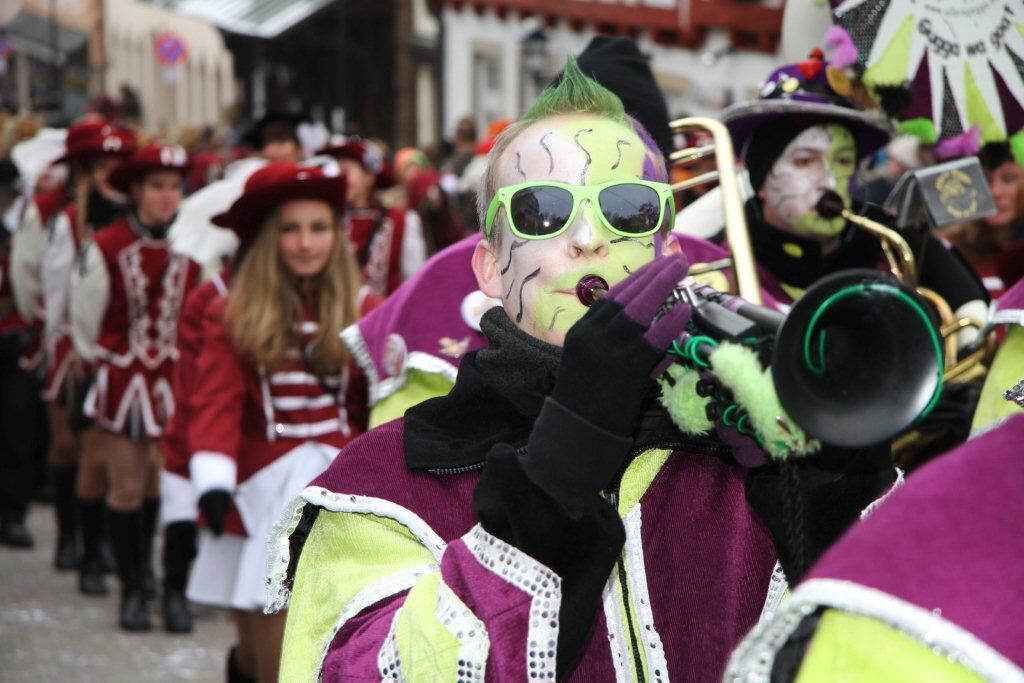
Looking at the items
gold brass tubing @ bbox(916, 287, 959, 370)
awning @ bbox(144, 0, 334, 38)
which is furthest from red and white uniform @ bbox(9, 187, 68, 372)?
awning @ bbox(144, 0, 334, 38)

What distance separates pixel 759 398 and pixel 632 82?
2118mm

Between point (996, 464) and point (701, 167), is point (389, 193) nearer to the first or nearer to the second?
point (701, 167)

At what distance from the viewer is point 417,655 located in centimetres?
190

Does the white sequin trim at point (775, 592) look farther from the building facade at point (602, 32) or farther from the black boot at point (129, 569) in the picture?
the building facade at point (602, 32)

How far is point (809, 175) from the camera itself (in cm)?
415

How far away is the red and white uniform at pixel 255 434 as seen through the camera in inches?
184

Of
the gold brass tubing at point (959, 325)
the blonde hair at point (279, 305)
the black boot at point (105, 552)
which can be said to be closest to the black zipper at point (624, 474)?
the gold brass tubing at point (959, 325)

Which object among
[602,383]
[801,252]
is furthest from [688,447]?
[801,252]

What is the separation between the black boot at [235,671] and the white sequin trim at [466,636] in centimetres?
288

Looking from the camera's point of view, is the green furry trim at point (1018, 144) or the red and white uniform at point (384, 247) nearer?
the green furry trim at point (1018, 144)

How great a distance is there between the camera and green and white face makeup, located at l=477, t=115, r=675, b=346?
207cm

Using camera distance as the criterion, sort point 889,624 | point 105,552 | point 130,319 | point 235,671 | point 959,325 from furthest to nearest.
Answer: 1. point 105,552
2. point 130,319
3. point 235,671
4. point 959,325
5. point 889,624

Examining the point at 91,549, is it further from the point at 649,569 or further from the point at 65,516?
the point at 649,569

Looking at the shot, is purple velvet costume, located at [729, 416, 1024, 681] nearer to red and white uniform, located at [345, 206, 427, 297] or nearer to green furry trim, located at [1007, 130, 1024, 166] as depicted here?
green furry trim, located at [1007, 130, 1024, 166]
